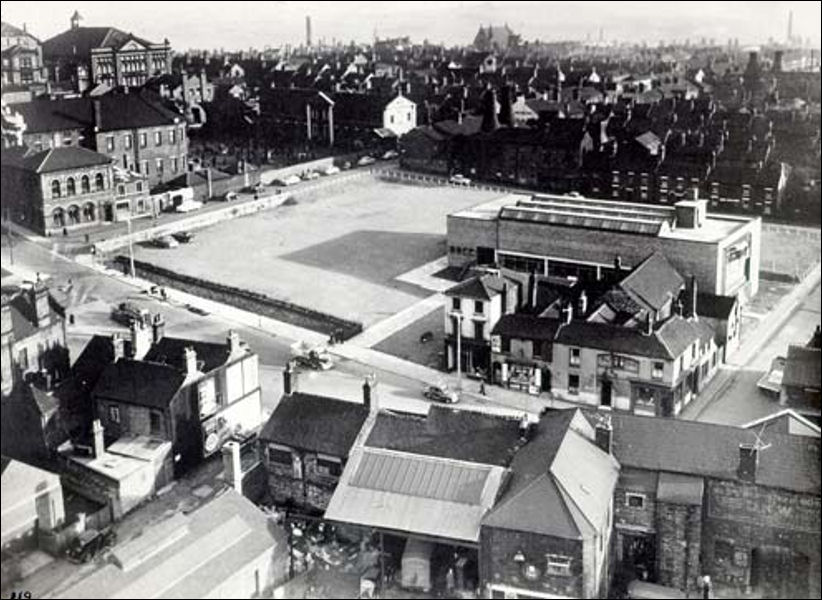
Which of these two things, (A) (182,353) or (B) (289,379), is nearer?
(B) (289,379)

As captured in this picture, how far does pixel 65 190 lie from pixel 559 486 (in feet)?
143

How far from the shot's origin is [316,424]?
31.1 metres

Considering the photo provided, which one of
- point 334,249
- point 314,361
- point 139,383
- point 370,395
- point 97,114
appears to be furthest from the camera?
point 334,249

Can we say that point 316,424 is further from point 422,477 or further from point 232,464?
point 422,477

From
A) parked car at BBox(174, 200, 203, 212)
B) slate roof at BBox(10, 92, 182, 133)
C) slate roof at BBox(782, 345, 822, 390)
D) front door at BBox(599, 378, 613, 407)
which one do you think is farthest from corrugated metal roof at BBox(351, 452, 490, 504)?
parked car at BBox(174, 200, 203, 212)

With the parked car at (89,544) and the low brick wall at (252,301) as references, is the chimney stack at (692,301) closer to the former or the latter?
the low brick wall at (252,301)

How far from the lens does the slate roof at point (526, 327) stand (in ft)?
137

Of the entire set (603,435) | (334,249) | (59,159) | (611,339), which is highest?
(59,159)

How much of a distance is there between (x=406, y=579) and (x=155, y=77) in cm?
2626

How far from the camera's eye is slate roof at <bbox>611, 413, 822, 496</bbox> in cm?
2656

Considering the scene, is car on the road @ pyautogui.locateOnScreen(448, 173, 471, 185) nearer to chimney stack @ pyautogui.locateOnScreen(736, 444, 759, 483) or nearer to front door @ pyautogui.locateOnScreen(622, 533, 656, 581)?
front door @ pyautogui.locateOnScreen(622, 533, 656, 581)

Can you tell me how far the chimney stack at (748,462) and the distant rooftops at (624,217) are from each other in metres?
26.9

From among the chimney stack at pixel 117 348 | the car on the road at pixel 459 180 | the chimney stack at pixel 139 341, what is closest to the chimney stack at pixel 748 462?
the chimney stack at pixel 139 341

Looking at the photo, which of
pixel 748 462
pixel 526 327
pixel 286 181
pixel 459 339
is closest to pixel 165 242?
pixel 286 181
